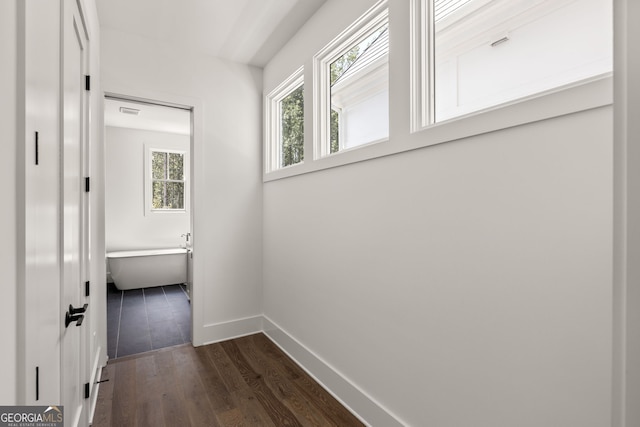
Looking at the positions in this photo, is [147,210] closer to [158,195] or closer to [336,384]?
[158,195]

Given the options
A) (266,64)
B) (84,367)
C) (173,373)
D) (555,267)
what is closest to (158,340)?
(173,373)

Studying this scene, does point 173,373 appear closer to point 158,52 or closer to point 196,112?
point 196,112

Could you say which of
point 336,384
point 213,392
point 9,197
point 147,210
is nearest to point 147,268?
point 147,210

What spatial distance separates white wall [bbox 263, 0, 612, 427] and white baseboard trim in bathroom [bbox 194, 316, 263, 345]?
1165 millimetres

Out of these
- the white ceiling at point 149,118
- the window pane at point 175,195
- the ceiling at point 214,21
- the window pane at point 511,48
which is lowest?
the window pane at point 175,195

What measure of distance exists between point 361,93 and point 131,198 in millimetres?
5036

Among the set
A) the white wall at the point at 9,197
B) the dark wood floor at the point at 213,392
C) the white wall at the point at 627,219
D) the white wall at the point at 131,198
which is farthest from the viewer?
the white wall at the point at 131,198

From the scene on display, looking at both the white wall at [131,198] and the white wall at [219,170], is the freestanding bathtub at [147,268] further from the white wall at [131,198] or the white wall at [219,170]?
the white wall at [219,170]

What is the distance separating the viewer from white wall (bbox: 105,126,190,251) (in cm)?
549

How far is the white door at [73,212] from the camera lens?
1.29 metres

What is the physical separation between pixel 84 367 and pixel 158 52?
8.32ft

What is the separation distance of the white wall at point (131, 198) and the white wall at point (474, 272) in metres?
4.57

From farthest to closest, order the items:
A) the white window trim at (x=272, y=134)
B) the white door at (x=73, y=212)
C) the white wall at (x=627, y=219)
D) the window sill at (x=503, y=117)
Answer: the white window trim at (x=272, y=134)
the white door at (x=73, y=212)
the window sill at (x=503, y=117)
the white wall at (x=627, y=219)

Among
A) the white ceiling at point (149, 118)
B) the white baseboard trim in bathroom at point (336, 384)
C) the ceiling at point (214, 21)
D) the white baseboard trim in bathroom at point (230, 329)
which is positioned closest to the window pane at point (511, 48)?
the ceiling at point (214, 21)
